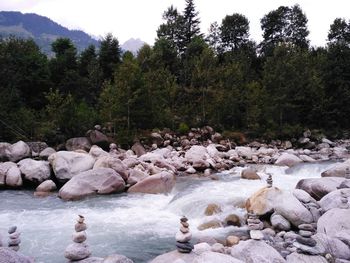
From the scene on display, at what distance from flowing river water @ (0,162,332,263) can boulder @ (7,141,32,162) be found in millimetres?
3599

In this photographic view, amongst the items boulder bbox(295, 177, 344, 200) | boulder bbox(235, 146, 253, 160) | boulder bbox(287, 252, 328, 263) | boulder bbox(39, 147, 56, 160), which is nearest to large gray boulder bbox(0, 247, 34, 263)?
boulder bbox(287, 252, 328, 263)

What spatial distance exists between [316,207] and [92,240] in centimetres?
692

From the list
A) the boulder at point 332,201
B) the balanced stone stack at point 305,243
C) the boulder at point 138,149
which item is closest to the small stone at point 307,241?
the balanced stone stack at point 305,243

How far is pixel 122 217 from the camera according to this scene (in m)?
12.7

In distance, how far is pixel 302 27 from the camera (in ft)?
184

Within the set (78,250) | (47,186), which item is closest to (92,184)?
(47,186)

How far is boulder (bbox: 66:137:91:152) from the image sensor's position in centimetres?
2391

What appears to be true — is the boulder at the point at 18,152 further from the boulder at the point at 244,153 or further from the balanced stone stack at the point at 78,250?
the boulder at the point at 244,153

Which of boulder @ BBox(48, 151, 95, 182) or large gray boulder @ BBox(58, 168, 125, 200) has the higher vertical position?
boulder @ BBox(48, 151, 95, 182)

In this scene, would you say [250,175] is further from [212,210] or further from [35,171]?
[35,171]

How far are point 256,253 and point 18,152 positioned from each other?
16.0 meters

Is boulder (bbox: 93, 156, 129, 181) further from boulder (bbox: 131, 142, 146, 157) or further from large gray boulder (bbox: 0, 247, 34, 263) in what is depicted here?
large gray boulder (bbox: 0, 247, 34, 263)

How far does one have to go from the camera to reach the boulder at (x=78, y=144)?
23906 millimetres

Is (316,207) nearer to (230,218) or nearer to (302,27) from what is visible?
(230,218)
